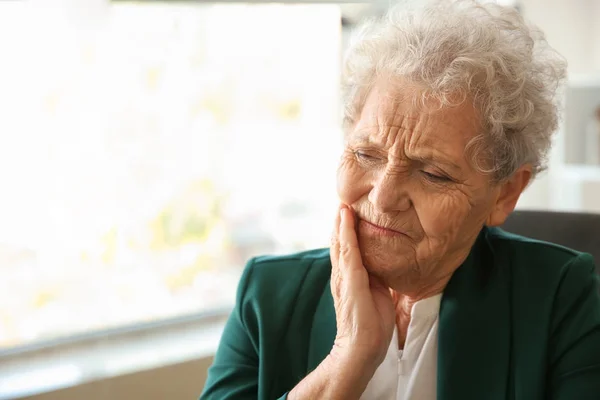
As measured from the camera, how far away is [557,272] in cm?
139

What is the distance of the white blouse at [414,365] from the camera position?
4.50ft

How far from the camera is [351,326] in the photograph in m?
1.28

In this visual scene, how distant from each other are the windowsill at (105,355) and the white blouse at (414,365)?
29.3 inches

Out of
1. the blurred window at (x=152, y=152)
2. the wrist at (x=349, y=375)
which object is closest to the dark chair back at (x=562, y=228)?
the wrist at (x=349, y=375)

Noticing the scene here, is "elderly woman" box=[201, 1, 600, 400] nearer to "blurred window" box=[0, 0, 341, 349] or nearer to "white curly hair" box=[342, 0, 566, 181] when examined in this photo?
"white curly hair" box=[342, 0, 566, 181]

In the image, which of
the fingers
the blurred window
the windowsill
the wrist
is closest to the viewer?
the wrist

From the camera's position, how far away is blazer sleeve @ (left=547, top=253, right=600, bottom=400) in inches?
50.4

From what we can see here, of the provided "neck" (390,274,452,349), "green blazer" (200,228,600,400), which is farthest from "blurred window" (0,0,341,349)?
"neck" (390,274,452,349)

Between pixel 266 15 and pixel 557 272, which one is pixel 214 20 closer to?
pixel 266 15

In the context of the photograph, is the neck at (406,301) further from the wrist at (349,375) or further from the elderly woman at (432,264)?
the wrist at (349,375)

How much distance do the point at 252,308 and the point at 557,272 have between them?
64 cm

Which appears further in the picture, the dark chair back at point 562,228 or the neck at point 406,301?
the dark chair back at point 562,228

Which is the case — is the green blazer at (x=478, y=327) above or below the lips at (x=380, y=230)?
below

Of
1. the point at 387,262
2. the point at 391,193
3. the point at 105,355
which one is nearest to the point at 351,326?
the point at 387,262
